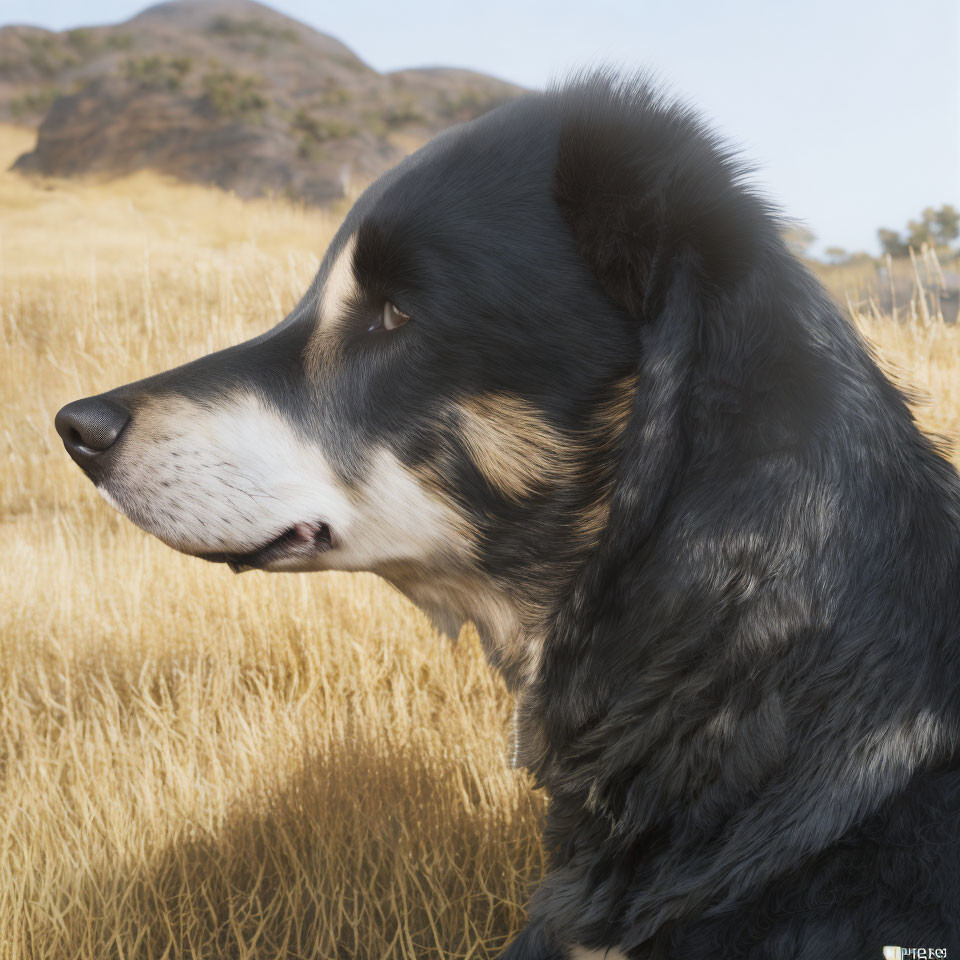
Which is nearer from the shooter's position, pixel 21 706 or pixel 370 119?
pixel 21 706

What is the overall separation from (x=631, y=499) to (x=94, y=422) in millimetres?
980

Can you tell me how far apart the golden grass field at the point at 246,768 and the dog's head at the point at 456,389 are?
581 millimetres

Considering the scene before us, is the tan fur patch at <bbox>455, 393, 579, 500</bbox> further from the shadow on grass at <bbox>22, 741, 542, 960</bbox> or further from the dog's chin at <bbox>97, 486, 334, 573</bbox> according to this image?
the shadow on grass at <bbox>22, 741, 542, 960</bbox>

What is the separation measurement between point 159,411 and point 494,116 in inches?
34.3

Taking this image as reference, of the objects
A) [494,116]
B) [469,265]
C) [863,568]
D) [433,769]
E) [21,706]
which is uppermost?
[494,116]

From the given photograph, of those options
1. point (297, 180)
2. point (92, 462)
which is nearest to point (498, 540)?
point (92, 462)

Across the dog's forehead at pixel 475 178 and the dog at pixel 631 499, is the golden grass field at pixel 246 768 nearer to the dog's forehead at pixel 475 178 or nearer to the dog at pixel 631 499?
the dog at pixel 631 499

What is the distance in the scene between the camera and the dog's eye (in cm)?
157

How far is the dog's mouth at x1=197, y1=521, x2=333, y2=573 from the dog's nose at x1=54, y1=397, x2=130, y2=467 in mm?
272

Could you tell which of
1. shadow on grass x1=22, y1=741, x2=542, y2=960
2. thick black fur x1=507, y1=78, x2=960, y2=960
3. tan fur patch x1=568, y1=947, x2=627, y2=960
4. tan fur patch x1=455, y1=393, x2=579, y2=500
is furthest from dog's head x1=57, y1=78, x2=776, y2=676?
shadow on grass x1=22, y1=741, x2=542, y2=960

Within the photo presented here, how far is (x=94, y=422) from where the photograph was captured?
158cm

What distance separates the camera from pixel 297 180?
24.3 meters

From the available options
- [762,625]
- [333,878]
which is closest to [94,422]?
[762,625]

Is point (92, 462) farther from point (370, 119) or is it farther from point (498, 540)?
point (370, 119)
